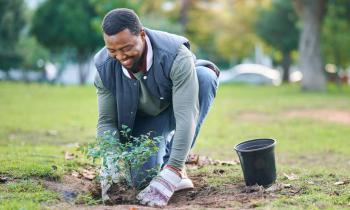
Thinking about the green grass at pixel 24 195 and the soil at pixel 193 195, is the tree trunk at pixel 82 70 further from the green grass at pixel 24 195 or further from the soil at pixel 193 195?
the green grass at pixel 24 195

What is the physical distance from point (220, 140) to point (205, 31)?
4245 cm

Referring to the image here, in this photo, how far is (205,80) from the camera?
568 cm

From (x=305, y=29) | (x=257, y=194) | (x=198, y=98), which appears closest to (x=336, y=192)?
(x=257, y=194)

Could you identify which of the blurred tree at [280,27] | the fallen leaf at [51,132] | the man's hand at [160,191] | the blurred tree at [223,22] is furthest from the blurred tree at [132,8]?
the man's hand at [160,191]

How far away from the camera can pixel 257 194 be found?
526 cm

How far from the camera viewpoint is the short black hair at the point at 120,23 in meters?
4.91

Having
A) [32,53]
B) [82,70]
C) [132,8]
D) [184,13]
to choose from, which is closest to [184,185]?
[132,8]

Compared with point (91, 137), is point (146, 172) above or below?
above

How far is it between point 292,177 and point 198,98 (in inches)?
51.2

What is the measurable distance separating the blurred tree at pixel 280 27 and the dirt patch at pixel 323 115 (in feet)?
69.1

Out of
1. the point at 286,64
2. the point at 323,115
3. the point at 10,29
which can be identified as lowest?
the point at 286,64

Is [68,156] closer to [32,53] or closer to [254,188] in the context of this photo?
[254,188]

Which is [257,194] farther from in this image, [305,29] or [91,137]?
[305,29]

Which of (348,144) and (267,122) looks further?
(267,122)
